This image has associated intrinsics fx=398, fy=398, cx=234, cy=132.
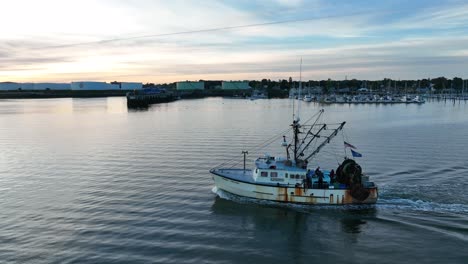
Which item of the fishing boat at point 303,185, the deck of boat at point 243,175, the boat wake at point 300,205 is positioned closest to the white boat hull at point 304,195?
the fishing boat at point 303,185

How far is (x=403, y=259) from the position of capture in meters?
23.0

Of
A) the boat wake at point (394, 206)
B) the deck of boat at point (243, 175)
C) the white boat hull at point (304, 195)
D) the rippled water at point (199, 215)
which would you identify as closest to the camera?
the rippled water at point (199, 215)

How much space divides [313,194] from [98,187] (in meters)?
19.5

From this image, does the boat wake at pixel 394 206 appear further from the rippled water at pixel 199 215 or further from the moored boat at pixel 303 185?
the moored boat at pixel 303 185

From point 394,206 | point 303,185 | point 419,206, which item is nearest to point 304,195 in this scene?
point 303,185

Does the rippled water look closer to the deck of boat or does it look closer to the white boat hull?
the white boat hull

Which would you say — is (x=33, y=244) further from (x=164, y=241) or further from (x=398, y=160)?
(x=398, y=160)

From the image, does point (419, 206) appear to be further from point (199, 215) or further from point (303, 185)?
point (199, 215)

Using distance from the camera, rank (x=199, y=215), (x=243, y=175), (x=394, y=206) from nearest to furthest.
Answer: (x=199, y=215)
(x=394, y=206)
(x=243, y=175)

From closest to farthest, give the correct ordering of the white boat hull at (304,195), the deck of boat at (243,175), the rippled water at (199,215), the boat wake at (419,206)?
the rippled water at (199,215) < the boat wake at (419,206) < the white boat hull at (304,195) < the deck of boat at (243,175)

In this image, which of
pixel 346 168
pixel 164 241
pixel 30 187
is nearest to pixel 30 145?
pixel 30 187

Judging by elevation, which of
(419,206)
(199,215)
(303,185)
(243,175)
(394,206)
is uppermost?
(243,175)

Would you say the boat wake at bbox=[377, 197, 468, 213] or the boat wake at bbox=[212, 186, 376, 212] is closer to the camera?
the boat wake at bbox=[377, 197, 468, 213]

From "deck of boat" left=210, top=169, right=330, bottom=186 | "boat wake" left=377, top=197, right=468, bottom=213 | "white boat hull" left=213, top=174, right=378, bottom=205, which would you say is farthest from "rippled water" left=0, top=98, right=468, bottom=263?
"deck of boat" left=210, top=169, right=330, bottom=186
